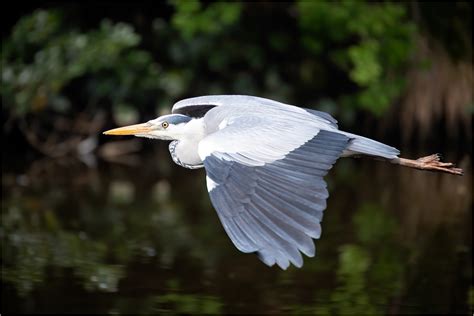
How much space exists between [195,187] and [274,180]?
550 cm

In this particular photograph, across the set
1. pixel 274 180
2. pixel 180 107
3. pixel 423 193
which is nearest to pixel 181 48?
pixel 423 193

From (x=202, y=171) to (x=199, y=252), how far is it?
10.2 ft

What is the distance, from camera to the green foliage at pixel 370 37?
895 cm

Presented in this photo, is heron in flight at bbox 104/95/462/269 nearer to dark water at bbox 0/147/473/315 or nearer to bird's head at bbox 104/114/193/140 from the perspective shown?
bird's head at bbox 104/114/193/140

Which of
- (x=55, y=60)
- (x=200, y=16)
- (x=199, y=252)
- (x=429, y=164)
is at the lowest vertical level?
(x=199, y=252)

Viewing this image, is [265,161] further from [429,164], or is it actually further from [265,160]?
[429,164]

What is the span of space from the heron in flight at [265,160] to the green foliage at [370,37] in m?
4.76

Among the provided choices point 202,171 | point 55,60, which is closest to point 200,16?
point 55,60

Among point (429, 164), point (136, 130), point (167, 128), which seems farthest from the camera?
point (136, 130)

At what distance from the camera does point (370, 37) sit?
360 inches

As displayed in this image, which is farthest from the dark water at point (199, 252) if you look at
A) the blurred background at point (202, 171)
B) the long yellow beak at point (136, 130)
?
the long yellow beak at point (136, 130)

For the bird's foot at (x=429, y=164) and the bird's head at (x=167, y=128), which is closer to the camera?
the bird's foot at (x=429, y=164)

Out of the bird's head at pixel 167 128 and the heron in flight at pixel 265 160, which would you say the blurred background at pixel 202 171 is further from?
the heron in flight at pixel 265 160

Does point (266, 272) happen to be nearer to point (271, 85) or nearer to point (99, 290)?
point (99, 290)
